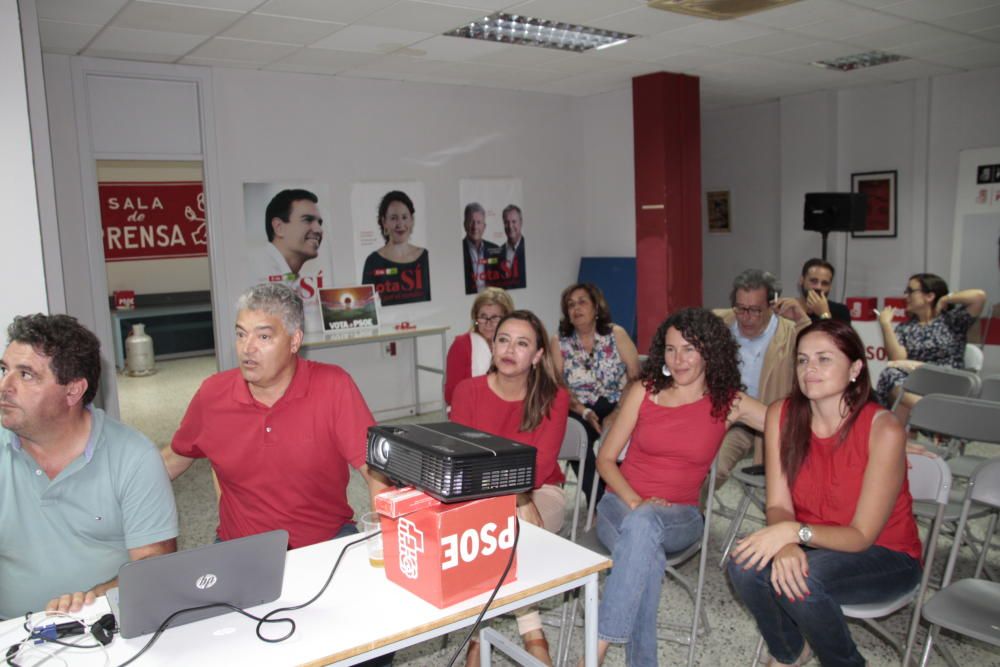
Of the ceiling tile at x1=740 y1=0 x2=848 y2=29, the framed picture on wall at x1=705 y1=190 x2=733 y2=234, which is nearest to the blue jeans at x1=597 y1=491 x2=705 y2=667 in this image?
the ceiling tile at x1=740 y1=0 x2=848 y2=29

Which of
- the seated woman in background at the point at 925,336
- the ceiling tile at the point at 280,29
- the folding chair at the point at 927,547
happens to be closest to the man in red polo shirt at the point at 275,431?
the folding chair at the point at 927,547

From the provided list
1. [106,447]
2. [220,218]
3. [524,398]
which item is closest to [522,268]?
[220,218]

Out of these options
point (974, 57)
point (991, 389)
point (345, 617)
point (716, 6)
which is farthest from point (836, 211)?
point (345, 617)

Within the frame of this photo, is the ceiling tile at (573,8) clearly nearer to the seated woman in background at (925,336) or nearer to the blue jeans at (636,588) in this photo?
the seated woman in background at (925,336)

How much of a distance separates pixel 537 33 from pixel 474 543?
4.52 metres

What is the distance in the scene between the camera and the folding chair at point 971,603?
2.29 metres

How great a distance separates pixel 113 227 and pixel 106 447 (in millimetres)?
8994

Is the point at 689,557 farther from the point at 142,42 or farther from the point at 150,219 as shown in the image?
the point at 150,219

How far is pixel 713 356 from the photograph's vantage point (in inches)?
123

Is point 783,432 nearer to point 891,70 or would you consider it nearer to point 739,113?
point 891,70

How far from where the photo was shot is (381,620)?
179cm

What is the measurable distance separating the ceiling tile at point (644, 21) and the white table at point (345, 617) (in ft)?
12.6

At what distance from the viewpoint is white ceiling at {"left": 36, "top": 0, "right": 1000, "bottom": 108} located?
15.1ft

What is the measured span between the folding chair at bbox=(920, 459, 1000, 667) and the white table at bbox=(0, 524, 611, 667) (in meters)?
1.10
